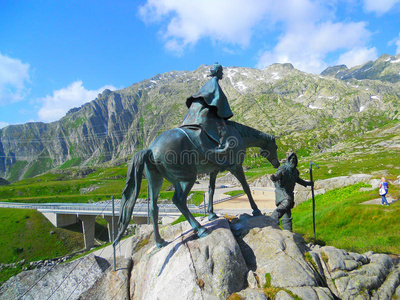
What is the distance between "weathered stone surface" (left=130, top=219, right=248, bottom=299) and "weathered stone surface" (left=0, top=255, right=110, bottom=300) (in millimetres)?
3071

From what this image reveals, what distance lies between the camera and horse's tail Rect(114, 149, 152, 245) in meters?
6.66

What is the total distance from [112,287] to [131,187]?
10.9ft

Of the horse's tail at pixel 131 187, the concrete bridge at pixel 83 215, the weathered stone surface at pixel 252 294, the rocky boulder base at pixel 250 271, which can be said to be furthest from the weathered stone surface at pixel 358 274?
the concrete bridge at pixel 83 215

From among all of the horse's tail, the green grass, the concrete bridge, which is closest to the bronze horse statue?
the horse's tail

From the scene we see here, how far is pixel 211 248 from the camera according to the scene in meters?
6.35

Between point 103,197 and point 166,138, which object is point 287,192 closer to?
point 166,138

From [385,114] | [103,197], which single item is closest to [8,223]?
[103,197]

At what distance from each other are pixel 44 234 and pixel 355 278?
5135 centimetres

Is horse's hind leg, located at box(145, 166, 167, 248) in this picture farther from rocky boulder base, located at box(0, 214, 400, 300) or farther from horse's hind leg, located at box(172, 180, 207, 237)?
rocky boulder base, located at box(0, 214, 400, 300)

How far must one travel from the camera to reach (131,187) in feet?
22.5

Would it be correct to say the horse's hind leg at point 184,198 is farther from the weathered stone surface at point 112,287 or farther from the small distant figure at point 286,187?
the small distant figure at point 286,187

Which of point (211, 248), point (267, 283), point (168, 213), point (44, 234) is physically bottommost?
point (44, 234)

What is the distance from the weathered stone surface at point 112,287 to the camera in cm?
692

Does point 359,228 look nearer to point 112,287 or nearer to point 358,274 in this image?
point 358,274
